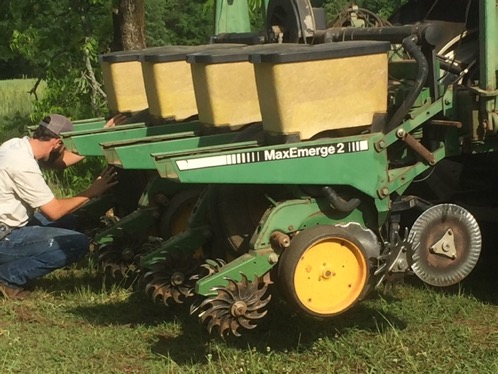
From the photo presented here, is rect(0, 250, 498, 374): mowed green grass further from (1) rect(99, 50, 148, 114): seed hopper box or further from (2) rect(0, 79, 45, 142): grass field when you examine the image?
(2) rect(0, 79, 45, 142): grass field

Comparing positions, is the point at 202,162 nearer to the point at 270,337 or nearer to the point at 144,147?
the point at 144,147

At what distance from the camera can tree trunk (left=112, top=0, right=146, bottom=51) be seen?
930 centimetres

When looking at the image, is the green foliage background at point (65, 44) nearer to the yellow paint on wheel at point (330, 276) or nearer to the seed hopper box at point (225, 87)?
the seed hopper box at point (225, 87)

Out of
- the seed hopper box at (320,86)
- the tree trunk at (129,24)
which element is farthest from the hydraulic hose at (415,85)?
the tree trunk at (129,24)

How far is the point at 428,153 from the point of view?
4.67 metres

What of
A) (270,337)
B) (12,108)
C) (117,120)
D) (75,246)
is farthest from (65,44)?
(12,108)

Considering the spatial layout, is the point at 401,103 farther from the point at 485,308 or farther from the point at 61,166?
the point at 61,166

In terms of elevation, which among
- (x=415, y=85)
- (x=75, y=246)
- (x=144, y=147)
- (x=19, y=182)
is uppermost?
(x=415, y=85)

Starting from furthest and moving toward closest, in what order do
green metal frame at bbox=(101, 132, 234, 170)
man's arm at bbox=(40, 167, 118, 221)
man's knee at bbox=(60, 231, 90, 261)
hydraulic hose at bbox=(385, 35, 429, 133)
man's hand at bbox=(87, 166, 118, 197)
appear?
man's knee at bbox=(60, 231, 90, 261) < man's hand at bbox=(87, 166, 118, 197) < man's arm at bbox=(40, 167, 118, 221) < green metal frame at bbox=(101, 132, 234, 170) < hydraulic hose at bbox=(385, 35, 429, 133)

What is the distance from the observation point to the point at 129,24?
9320 mm

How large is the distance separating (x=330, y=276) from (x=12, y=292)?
8.21 ft

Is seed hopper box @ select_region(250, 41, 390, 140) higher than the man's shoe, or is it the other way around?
seed hopper box @ select_region(250, 41, 390, 140)

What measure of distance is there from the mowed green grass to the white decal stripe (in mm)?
978

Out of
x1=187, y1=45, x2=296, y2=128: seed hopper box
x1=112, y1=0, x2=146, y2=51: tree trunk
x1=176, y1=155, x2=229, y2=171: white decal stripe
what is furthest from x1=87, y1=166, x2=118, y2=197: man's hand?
x1=112, y1=0, x2=146, y2=51: tree trunk
